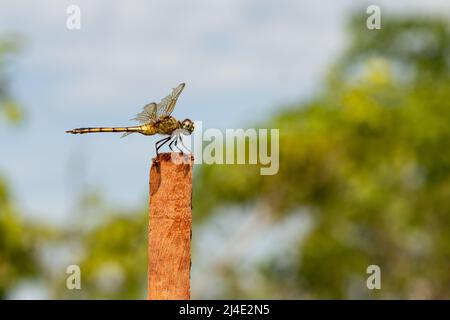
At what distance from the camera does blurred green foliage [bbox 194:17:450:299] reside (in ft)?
91.1

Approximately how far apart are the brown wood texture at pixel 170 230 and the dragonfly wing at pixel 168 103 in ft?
1.97

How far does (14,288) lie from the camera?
67.6 feet

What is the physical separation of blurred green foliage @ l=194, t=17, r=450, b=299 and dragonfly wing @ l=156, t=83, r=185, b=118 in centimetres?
2164

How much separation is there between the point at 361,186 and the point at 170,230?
79.1 feet

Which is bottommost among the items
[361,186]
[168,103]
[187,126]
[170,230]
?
[170,230]

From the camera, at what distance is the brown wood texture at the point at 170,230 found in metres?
4.85

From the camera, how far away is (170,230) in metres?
4.89

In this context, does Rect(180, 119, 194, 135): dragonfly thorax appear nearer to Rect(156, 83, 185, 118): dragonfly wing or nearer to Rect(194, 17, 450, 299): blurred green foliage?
Rect(156, 83, 185, 118): dragonfly wing

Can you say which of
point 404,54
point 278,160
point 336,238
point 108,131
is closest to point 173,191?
point 108,131

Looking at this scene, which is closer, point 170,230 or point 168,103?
point 170,230

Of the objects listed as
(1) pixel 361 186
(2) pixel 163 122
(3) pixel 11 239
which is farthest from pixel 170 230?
(1) pixel 361 186

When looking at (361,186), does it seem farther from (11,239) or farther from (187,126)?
(187,126)

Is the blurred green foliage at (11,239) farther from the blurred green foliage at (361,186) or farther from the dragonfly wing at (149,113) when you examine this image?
the dragonfly wing at (149,113)

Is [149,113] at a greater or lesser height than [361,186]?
lesser
